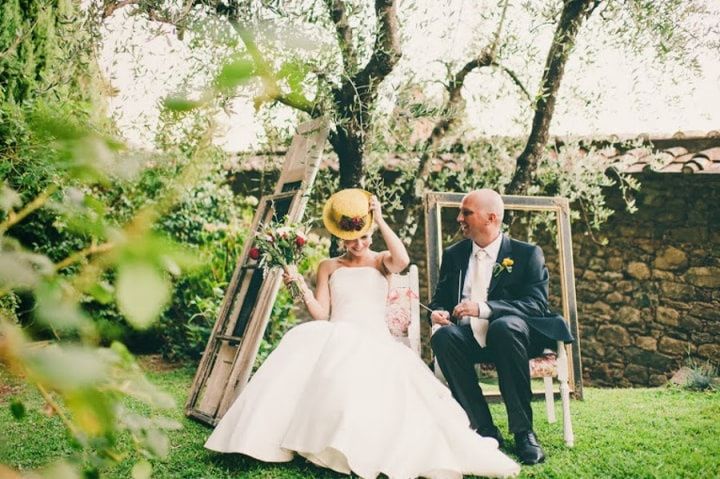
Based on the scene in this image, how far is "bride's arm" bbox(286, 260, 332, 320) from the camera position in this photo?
416 cm

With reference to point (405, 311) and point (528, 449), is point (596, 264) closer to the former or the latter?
point (405, 311)

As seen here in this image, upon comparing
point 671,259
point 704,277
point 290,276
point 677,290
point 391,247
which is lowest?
point 290,276

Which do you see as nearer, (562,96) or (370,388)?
(370,388)

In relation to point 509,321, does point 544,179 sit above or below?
above

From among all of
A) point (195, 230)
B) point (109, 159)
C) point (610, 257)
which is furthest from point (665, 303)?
point (109, 159)

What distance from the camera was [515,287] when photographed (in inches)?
167

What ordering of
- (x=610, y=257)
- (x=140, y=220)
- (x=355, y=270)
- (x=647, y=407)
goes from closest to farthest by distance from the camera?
(x=140, y=220) → (x=355, y=270) → (x=647, y=407) → (x=610, y=257)

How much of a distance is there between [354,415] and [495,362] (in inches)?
45.7

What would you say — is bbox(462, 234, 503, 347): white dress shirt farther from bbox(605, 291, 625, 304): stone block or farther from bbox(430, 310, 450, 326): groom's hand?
bbox(605, 291, 625, 304): stone block

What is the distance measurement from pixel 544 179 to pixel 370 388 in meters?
4.41

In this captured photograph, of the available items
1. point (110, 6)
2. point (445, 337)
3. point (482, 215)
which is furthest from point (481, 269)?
point (110, 6)

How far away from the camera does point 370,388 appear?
3.36 meters

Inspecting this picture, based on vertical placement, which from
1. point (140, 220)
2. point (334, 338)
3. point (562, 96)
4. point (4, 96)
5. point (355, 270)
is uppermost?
point (562, 96)

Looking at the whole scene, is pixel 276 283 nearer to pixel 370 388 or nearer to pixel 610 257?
pixel 370 388
